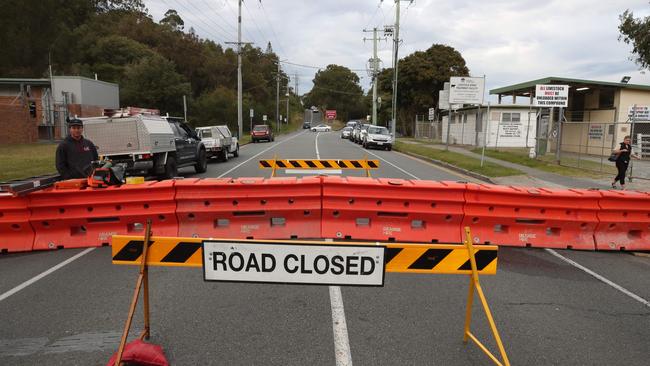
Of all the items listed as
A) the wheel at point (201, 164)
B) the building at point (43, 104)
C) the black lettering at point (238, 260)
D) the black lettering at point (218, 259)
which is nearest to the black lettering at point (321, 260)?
the black lettering at point (238, 260)

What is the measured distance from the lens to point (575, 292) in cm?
554

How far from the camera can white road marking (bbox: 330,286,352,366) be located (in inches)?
149

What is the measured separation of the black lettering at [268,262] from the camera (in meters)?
3.49

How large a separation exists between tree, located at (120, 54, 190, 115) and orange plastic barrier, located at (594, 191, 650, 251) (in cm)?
5281

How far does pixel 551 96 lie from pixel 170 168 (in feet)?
53.5

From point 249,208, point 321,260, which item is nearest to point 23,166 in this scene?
point 249,208

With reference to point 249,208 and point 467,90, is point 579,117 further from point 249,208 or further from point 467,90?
point 249,208

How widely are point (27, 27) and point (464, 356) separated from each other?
65019mm

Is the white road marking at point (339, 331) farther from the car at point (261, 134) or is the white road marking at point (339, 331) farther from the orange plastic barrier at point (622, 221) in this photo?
the car at point (261, 134)

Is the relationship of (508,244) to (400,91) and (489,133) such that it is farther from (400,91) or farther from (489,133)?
(400,91)

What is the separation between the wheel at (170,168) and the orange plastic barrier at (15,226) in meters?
6.82

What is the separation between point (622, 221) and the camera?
24.1 ft

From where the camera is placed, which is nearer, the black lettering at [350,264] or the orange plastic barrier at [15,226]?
the black lettering at [350,264]

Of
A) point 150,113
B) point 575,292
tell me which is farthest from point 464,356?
point 150,113
